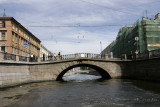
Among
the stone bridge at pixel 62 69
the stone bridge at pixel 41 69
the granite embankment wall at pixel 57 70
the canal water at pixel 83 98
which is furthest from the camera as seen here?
the stone bridge at pixel 62 69

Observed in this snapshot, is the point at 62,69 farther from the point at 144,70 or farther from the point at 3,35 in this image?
the point at 3,35

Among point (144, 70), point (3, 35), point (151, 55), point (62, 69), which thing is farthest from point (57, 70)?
point (3, 35)

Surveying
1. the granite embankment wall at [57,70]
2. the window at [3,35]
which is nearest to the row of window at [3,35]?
the window at [3,35]

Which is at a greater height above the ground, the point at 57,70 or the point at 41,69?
the point at 41,69

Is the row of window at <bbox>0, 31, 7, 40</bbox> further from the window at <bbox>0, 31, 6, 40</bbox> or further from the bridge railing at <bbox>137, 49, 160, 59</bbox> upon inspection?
the bridge railing at <bbox>137, 49, 160, 59</bbox>

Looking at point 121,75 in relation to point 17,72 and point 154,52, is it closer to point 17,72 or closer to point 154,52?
point 154,52

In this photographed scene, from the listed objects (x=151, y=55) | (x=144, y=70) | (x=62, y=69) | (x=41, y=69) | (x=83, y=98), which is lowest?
(x=83, y=98)

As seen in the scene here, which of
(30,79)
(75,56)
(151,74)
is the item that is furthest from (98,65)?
A: (30,79)

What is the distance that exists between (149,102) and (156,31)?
1403 inches

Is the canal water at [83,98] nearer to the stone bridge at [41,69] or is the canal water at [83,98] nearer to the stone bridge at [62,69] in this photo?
the stone bridge at [41,69]

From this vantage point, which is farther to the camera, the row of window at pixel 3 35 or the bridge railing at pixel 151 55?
the row of window at pixel 3 35

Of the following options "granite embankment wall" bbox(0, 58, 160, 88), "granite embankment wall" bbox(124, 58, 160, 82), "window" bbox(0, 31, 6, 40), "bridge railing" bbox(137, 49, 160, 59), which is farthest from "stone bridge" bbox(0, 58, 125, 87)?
"window" bbox(0, 31, 6, 40)

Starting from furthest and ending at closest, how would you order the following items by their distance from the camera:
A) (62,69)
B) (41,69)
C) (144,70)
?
1. (62,69)
2. (41,69)
3. (144,70)

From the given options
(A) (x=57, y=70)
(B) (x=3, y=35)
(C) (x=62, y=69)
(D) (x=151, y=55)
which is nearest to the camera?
(D) (x=151, y=55)
